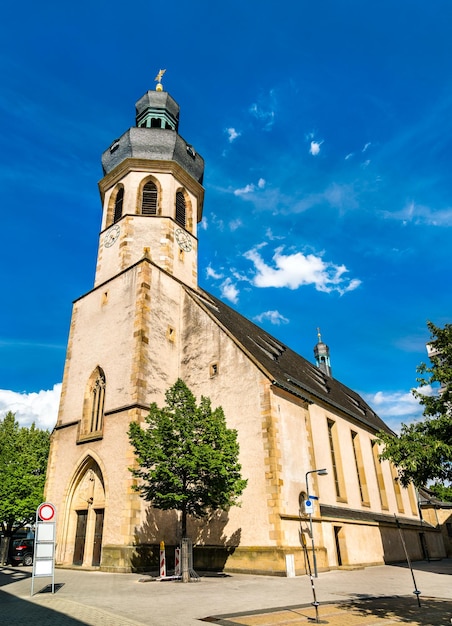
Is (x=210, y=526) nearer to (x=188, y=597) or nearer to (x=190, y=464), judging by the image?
(x=190, y=464)

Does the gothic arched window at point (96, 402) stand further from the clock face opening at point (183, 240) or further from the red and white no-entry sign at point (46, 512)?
the clock face opening at point (183, 240)

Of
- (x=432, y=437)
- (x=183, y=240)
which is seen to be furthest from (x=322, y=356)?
(x=432, y=437)

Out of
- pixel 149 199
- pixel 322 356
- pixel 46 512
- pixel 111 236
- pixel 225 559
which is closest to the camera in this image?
pixel 46 512

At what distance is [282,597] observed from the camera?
1016 centimetres

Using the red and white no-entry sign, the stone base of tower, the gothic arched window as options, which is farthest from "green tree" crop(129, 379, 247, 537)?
the gothic arched window

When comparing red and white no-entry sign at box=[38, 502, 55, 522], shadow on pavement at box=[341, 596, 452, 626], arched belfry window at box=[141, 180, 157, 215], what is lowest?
shadow on pavement at box=[341, 596, 452, 626]

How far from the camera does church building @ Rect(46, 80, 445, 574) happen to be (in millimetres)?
16000

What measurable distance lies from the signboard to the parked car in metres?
12.6

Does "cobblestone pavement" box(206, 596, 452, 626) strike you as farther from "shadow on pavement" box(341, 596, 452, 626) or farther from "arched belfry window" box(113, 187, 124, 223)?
"arched belfry window" box(113, 187, 124, 223)

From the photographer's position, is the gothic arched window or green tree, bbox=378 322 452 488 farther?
the gothic arched window

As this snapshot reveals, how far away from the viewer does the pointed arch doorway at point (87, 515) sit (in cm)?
1730

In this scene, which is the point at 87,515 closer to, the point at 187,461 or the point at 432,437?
the point at 187,461

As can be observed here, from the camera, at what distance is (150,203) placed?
25.0m

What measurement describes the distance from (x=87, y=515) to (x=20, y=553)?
6821 millimetres
